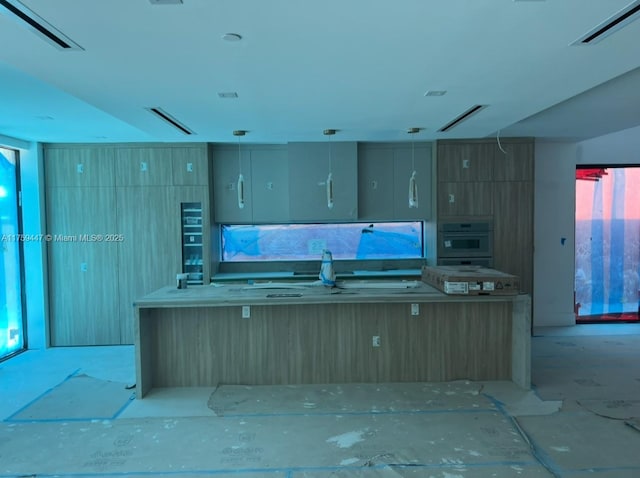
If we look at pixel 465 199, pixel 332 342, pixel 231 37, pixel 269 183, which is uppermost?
pixel 231 37

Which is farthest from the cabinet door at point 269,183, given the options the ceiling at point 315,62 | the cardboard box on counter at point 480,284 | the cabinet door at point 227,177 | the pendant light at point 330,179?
the cardboard box on counter at point 480,284

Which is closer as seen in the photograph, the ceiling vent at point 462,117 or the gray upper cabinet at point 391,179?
the ceiling vent at point 462,117

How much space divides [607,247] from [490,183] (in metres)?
2.41

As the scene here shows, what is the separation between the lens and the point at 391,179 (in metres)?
5.46

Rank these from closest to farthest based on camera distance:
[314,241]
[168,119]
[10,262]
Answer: [168,119], [10,262], [314,241]

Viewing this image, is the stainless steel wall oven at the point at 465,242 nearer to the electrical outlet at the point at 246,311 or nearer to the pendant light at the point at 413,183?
the pendant light at the point at 413,183

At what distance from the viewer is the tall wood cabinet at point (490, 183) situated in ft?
17.4

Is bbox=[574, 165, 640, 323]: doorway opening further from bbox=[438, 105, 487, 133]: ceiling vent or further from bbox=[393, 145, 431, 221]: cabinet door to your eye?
bbox=[438, 105, 487, 133]: ceiling vent

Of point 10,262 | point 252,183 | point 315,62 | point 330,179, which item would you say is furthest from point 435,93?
point 10,262

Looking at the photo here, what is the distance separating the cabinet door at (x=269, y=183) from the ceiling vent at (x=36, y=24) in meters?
3.32

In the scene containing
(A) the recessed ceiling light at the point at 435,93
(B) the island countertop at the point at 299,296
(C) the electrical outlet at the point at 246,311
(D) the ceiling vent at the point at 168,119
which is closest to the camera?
(A) the recessed ceiling light at the point at 435,93

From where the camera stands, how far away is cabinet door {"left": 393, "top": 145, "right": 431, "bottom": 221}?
5.43 m

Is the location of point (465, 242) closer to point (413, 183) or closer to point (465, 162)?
point (465, 162)

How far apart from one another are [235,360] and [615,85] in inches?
154
